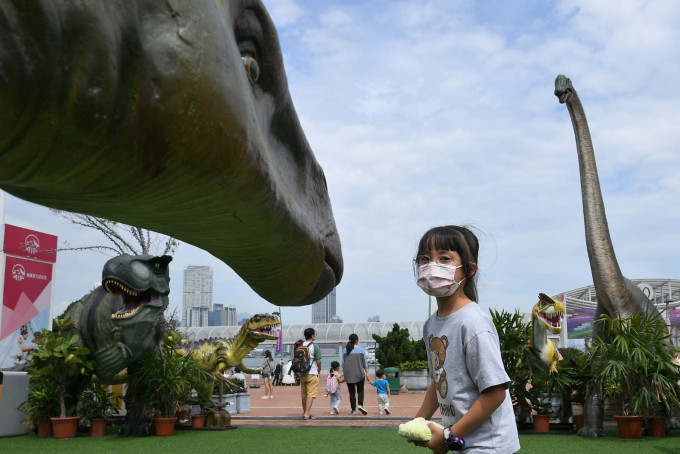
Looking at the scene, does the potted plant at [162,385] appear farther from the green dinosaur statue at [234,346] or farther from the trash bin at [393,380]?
the trash bin at [393,380]

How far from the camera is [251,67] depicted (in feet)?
2.93

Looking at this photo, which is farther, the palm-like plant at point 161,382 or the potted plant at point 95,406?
the potted plant at point 95,406

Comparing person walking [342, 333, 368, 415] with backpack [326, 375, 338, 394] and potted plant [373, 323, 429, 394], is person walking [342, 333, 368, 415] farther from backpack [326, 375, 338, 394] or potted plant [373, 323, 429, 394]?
potted plant [373, 323, 429, 394]

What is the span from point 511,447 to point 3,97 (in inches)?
71.1

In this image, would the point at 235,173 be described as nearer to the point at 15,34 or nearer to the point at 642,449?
the point at 15,34

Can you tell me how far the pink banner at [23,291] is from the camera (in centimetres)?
976

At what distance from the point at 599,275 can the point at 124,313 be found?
5.79m

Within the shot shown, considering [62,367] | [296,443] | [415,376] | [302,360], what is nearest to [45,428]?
[62,367]

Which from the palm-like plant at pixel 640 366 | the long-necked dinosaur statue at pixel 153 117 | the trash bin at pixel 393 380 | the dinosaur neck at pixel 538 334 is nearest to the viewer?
the long-necked dinosaur statue at pixel 153 117

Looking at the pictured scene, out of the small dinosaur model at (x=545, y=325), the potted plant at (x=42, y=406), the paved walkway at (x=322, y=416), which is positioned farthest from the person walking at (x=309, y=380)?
the small dinosaur model at (x=545, y=325)

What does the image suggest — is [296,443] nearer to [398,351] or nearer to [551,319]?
[551,319]

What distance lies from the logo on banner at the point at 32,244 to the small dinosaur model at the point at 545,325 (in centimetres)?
762

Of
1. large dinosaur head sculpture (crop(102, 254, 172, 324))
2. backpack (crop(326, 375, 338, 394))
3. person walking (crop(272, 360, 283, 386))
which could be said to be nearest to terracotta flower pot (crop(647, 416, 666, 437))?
backpack (crop(326, 375, 338, 394))

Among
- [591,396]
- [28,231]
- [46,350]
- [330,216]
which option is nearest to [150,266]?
[46,350]
